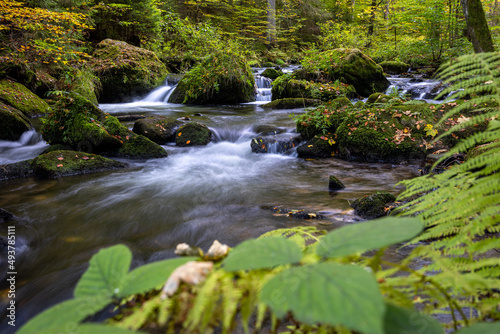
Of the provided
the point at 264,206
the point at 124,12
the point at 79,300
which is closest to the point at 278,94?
the point at 264,206

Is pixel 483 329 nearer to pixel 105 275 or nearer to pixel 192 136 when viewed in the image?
pixel 105 275

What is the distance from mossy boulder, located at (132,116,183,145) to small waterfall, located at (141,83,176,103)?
5946mm

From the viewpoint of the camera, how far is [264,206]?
4.68 m

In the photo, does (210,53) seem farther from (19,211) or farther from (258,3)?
(258,3)

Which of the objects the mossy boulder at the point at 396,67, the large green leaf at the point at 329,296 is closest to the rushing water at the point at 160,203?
the large green leaf at the point at 329,296

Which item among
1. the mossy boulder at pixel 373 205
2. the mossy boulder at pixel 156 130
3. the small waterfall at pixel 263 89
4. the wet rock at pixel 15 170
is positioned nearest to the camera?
the mossy boulder at pixel 373 205

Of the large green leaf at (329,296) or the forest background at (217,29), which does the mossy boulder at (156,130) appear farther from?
the large green leaf at (329,296)

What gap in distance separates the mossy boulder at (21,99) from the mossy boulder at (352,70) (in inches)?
428

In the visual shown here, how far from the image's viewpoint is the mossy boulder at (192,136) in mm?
8500

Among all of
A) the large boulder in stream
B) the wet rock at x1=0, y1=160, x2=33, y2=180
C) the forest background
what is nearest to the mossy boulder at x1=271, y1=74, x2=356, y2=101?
the forest background

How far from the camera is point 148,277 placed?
65cm

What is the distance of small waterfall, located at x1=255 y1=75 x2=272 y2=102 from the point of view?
14.6 m

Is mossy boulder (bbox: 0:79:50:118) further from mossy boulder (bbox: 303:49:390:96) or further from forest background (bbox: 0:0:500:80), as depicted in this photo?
mossy boulder (bbox: 303:49:390:96)

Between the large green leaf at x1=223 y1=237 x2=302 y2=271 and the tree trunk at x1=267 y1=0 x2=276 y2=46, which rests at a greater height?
the tree trunk at x1=267 y1=0 x2=276 y2=46
